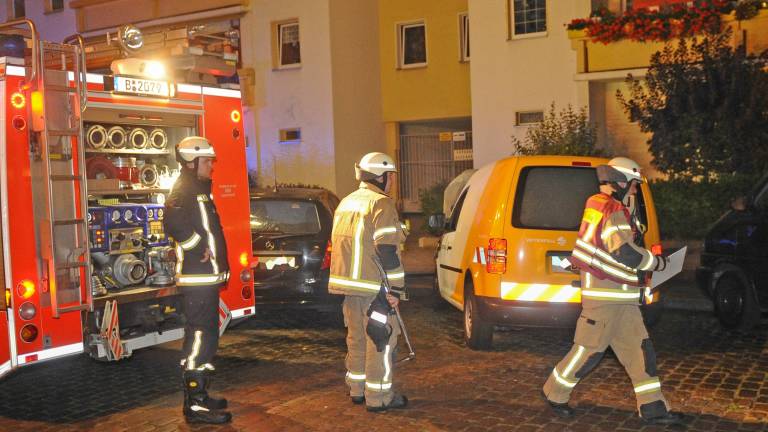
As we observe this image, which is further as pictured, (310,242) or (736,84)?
(736,84)

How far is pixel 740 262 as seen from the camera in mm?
8758

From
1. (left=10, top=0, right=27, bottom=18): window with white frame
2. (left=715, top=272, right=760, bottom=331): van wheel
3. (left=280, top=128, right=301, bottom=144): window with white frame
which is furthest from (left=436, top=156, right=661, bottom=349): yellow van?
(left=10, top=0, right=27, bottom=18): window with white frame

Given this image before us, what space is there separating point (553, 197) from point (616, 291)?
210 cm

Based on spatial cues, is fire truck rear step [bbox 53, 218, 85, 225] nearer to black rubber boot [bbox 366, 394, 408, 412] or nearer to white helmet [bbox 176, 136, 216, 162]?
white helmet [bbox 176, 136, 216, 162]

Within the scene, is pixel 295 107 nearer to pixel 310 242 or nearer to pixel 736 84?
pixel 736 84

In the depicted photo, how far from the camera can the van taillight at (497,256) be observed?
7.48 metres

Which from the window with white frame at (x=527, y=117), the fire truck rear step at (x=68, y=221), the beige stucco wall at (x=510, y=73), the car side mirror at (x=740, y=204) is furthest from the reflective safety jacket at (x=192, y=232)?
the window with white frame at (x=527, y=117)

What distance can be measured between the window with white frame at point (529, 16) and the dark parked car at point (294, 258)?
10.7 m

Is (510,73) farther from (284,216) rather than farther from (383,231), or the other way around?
(383,231)

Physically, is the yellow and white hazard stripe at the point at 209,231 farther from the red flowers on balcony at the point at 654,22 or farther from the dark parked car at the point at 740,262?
the red flowers on balcony at the point at 654,22

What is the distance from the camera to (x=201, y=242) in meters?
6.09

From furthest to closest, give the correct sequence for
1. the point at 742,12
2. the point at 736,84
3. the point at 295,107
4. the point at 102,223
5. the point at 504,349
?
the point at 295,107
the point at 742,12
the point at 736,84
the point at 504,349
the point at 102,223

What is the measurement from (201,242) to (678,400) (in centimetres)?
361

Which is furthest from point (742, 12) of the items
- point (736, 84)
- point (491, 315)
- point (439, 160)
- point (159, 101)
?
point (159, 101)
